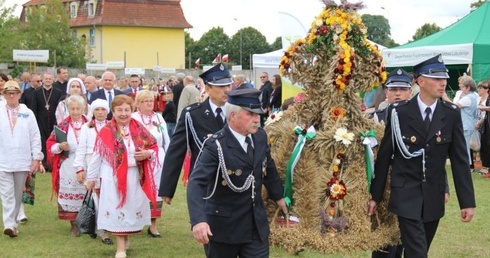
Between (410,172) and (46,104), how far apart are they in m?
10.6

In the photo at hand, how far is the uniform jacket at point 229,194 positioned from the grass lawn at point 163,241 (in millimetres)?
3018

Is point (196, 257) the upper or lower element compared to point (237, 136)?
lower

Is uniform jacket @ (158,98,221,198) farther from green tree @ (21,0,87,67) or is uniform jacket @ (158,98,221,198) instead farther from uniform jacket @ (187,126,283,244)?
green tree @ (21,0,87,67)

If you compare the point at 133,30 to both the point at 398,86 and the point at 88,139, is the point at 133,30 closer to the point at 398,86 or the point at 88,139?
the point at 88,139

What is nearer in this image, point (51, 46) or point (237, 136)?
point (237, 136)

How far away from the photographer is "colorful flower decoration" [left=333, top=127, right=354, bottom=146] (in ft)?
21.6

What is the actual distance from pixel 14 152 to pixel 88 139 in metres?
1.17

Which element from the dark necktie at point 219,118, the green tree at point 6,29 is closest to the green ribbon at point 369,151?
the dark necktie at point 219,118

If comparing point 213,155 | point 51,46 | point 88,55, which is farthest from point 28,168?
→ point 88,55

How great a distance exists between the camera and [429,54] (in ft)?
59.9

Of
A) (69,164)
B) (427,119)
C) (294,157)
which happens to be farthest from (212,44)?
(427,119)

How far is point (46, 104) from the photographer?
15211 millimetres

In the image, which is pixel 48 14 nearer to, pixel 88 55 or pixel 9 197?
pixel 88 55

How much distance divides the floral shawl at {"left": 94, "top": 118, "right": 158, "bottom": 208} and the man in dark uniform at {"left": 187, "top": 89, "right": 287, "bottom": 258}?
9.88 ft
